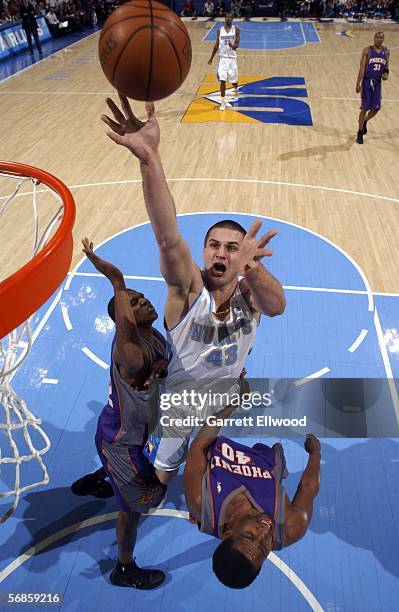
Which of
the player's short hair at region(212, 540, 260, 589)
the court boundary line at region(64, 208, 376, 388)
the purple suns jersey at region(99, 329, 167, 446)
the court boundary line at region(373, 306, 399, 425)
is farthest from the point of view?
the court boundary line at region(64, 208, 376, 388)

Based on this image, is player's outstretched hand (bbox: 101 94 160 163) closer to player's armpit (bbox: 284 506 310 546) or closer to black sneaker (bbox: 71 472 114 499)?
player's armpit (bbox: 284 506 310 546)

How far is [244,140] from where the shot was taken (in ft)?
32.5

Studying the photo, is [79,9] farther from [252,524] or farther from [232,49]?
[252,524]

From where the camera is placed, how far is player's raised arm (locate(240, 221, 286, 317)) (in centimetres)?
240

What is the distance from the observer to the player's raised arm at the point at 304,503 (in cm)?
260

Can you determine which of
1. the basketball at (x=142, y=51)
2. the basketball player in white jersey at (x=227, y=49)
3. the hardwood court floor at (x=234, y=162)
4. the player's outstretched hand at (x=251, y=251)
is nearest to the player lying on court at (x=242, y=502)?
the player's outstretched hand at (x=251, y=251)

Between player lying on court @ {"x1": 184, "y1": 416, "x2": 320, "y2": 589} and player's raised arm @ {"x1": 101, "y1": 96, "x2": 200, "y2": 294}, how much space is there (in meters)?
1.08

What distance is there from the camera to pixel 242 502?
8.13 feet

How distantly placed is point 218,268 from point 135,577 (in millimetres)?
1978

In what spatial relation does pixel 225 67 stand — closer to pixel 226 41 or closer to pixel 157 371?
pixel 226 41

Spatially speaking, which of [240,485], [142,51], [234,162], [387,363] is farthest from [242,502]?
[234,162]

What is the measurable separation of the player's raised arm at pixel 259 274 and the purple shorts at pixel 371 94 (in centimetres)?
766

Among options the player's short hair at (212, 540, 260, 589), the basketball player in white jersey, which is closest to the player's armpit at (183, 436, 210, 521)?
the player's short hair at (212, 540, 260, 589)

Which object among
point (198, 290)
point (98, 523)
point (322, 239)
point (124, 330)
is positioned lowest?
point (98, 523)
